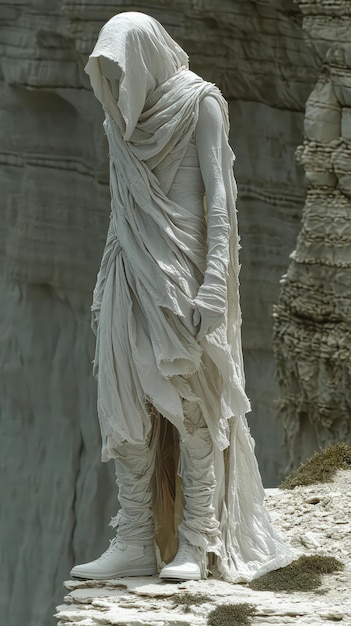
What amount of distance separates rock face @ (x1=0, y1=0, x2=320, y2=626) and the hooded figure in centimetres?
922

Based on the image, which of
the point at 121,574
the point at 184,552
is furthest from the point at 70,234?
the point at 184,552

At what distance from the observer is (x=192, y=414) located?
705 cm

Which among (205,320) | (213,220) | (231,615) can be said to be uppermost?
(213,220)

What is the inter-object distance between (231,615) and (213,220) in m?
1.58

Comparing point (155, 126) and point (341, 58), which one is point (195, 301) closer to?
point (155, 126)

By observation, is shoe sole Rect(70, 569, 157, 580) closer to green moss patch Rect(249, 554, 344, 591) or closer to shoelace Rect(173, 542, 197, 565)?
shoelace Rect(173, 542, 197, 565)

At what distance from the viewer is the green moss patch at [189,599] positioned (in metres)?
6.76

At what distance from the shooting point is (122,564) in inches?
282

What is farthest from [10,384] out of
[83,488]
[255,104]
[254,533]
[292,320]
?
[254,533]

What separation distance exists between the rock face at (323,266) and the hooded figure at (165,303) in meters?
6.78

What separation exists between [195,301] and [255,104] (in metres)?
10.6

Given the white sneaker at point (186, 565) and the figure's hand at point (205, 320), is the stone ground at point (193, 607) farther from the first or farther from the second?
the figure's hand at point (205, 320)

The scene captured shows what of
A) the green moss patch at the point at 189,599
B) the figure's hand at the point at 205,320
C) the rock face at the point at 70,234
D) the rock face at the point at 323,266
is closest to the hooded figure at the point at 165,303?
the figure's hand at the point at 205,320

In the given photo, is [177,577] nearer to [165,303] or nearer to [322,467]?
[165,303]
